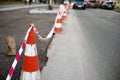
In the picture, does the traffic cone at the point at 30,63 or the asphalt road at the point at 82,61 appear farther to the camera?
the asphalt road at the point at 82,61

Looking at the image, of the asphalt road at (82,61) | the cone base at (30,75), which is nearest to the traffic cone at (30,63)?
the cone base at (30,75)

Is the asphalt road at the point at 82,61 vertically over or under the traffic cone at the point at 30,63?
under

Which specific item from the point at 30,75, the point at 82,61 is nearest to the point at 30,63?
the point at 30,75

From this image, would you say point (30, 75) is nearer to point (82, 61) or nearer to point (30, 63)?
point (30, 63)

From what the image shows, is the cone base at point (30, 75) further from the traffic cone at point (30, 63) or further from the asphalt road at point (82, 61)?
the asphalt road at point (82, 61)

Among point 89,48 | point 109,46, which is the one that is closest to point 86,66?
point 89,48

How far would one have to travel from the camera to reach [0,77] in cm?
577

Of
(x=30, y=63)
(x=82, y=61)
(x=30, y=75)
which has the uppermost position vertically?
(x=30, y=63)

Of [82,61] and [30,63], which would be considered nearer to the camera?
[30,63]

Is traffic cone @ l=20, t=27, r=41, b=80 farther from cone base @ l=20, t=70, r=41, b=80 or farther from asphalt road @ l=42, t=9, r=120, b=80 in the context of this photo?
asphalt road @ l=42, t=9, r=120, b=80

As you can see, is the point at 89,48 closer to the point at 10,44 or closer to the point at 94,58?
the point at 94,58

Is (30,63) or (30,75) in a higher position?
(30,63)

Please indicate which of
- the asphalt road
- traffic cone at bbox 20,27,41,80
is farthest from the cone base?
the asphalt road

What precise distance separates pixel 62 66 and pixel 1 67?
137 centimetres
